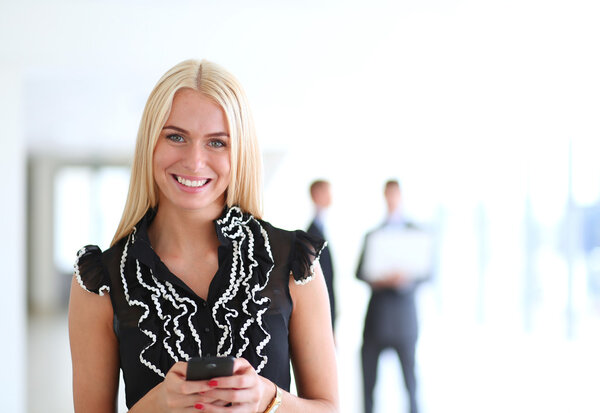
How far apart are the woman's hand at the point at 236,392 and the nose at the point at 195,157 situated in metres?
0.37

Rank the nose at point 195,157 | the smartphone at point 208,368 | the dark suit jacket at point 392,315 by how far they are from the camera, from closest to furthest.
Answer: the smartphone at point 208,368 → the nose at point 195,157 → the dark suit jacket at point 392,315

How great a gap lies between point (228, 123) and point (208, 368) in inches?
18.4

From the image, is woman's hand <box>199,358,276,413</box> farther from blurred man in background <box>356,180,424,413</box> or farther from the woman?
blurred man in background <box>356,180,424,413</box>

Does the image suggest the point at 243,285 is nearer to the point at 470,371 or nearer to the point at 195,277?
the point at 195,277

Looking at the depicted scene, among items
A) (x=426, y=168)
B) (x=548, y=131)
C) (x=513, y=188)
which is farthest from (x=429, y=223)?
(x=548, y=131)

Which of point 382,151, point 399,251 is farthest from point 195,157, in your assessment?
point 382,151

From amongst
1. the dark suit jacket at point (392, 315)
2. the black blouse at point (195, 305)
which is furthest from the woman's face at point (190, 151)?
the dark suit jacket at point (392, 315)

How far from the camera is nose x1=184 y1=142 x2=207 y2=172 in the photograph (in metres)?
1.19

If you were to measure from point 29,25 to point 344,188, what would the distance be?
295 inches

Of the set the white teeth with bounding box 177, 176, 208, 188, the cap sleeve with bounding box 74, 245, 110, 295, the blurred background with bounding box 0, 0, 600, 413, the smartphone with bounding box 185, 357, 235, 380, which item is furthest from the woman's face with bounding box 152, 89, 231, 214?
the blurred background with bounding box 0, 0, 600, 413

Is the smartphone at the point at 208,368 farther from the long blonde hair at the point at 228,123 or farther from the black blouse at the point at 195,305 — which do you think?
the long blonde hair at the point at 228,123

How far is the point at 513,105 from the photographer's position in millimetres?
7039

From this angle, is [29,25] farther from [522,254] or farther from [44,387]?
[522,254]

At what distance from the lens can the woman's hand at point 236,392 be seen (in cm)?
107
